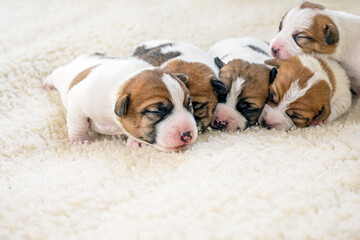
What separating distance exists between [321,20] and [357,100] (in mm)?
826

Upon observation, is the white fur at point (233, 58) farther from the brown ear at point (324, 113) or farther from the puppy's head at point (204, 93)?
the brown ear at point (324, 113)

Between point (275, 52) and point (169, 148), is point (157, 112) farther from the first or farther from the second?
point (275, 52)

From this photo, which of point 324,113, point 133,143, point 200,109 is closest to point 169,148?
point 133,143

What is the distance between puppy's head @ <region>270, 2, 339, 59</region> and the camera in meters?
3.20

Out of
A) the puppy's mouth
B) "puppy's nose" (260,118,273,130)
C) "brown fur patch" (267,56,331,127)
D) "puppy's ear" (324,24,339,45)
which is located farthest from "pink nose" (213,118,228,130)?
"puppy's ear" (324,24,339,45)

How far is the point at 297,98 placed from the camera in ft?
9.25

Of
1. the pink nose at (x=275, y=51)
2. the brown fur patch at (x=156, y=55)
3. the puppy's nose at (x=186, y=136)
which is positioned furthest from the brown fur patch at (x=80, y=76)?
the pink nose at (x=275, y=51)

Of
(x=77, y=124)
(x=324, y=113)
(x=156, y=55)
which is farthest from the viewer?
(x=156, y=55)

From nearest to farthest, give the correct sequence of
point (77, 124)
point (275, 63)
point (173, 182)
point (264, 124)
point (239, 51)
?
point (173, 182) < point (77, 124) < point (264, 124) < point (275, 63) < point (239, 51)

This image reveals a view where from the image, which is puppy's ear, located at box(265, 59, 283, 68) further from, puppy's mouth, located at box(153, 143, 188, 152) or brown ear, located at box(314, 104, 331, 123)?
puppy's mouth, located at box(153, 143, 188, 152)

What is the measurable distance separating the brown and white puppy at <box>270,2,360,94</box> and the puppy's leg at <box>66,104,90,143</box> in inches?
69.6

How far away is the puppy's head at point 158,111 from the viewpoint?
2299 mm

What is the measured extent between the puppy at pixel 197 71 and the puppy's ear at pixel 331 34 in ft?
3.17

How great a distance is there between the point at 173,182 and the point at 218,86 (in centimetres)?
99
